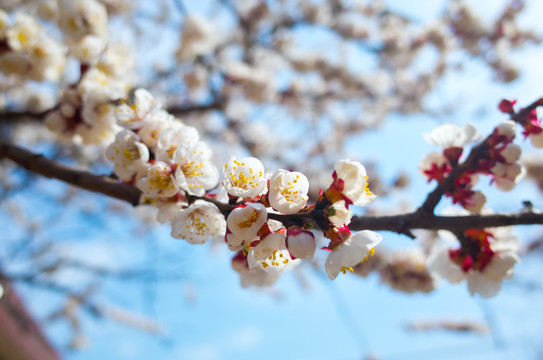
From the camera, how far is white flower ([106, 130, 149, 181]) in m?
1.21

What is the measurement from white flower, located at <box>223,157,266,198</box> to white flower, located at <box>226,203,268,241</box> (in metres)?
0.09

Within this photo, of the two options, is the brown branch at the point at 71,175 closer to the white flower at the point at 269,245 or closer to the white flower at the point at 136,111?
the white flower at the point at 136,111

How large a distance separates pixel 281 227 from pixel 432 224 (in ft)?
1.68

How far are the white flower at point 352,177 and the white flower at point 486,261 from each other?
698 millimetres

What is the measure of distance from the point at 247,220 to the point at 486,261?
1033 millimetres

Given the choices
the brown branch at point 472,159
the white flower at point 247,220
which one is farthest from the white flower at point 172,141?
the brown branch at point 472,159

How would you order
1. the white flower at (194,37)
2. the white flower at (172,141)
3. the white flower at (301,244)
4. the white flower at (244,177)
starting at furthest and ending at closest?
1. the white flower at (194,37)
2. the white flower at (172,141)
3. the white flower at (244,177)
4. the white flower at (301,244)

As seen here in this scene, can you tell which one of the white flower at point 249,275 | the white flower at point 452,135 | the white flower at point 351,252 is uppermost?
the white flower at point 452,135

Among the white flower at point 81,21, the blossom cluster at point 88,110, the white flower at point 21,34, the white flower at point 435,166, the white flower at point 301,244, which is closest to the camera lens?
the white flower at point 301,244

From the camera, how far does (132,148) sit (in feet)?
4.05

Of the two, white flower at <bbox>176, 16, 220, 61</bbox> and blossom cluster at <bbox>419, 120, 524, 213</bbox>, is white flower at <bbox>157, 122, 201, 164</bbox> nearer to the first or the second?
blossom cluster at <bbox>419, 120, 524, 213</bbox>

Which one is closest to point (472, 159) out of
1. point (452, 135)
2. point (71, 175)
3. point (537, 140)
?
point (452, 135)

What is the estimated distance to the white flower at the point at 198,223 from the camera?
3.54 ft

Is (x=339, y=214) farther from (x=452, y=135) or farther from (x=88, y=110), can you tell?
(x=88, y=110)
